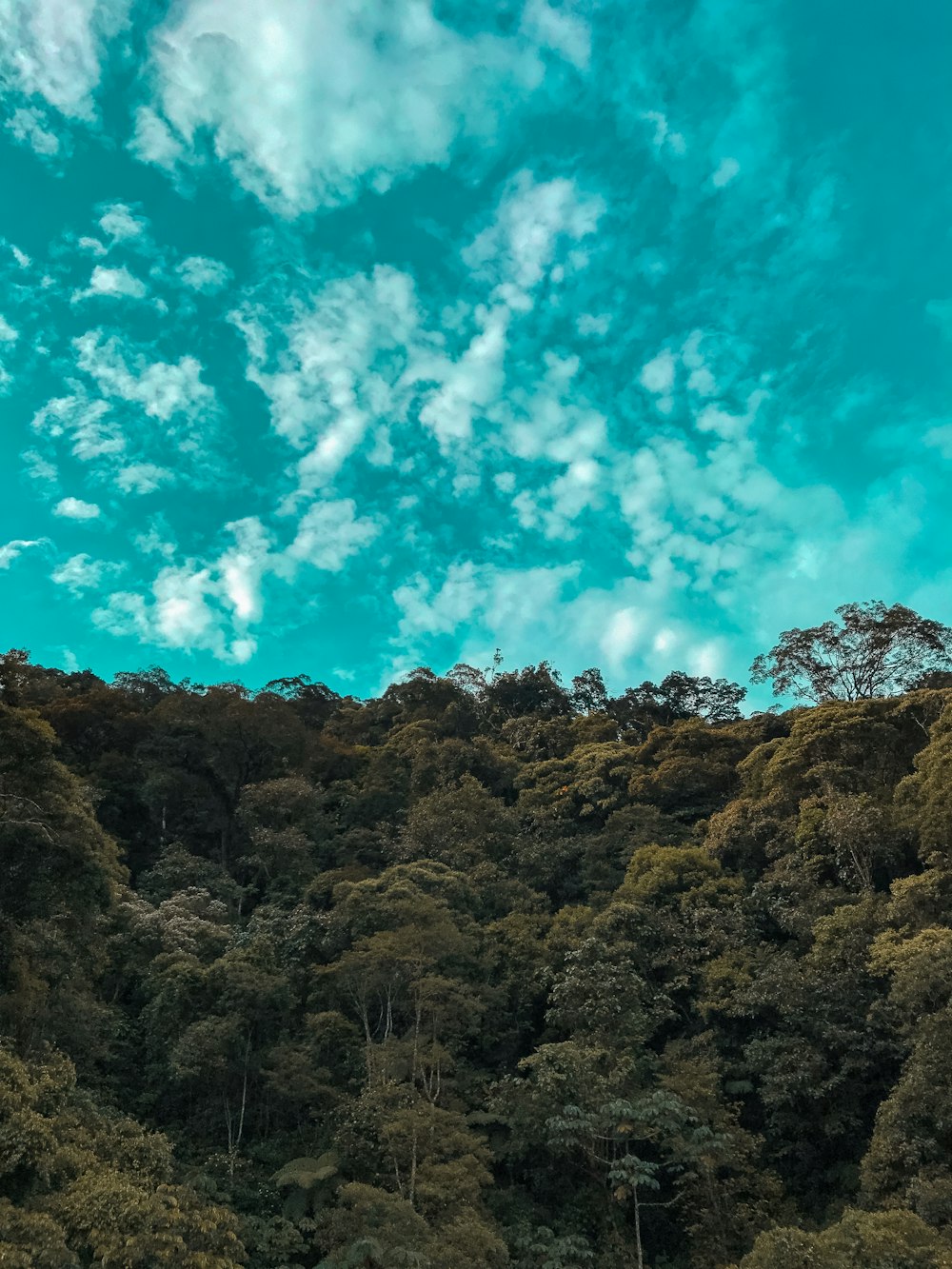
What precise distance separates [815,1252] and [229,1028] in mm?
10922

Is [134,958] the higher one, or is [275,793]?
[275,793]

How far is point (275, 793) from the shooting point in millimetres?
28203

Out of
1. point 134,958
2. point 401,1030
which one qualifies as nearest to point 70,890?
point 134,958

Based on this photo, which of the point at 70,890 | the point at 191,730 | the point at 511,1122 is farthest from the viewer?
the point at 191,730

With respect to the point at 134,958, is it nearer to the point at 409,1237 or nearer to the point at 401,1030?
the point at 401,1030

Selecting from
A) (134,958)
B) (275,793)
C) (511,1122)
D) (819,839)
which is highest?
(275,793)

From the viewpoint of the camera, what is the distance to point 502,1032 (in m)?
19.5

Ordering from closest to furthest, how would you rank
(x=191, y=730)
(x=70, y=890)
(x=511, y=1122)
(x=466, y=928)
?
(x=70, y=890), (x=511, y=1122), (x=466, y=928), (x=191, y=730)

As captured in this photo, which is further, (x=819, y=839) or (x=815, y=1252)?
(x=819, y=839)

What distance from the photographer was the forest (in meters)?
11.9

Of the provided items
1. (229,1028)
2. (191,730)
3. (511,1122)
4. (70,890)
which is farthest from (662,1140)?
(191,730)

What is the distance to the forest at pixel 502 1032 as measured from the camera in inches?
467

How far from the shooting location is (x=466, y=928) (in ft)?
66.5

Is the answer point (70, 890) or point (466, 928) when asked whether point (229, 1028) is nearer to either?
point (70, 890)
